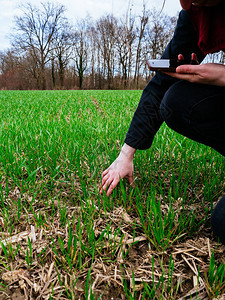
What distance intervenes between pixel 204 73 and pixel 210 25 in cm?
24

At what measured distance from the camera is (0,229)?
1.00 m

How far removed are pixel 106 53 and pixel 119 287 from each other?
3168 cm

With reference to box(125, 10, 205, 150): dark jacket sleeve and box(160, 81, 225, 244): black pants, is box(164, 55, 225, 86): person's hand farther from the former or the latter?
box(125, 10, 205, 150): dark jacket sleeve

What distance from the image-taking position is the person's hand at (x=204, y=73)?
2.77ft

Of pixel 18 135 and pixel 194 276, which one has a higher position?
pixel 18 135

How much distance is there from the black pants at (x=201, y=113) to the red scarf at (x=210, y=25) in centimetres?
18

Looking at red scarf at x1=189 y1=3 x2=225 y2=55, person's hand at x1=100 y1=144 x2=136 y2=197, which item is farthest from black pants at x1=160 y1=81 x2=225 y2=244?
person's hand at x1=100 y1=144 x2=136 y2=197

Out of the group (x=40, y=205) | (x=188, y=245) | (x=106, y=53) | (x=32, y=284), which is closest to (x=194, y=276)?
(x=188, y=245)

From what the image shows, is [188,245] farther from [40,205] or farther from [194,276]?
[40,205]

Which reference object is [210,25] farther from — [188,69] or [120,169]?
[120,169]

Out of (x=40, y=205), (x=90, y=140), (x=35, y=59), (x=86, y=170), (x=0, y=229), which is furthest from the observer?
(x=35, y=59)

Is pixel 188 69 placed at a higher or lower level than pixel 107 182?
higher

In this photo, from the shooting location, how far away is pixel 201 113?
96cm

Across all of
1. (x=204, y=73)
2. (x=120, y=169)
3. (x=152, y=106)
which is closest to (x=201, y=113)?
(x=204, y=73)
